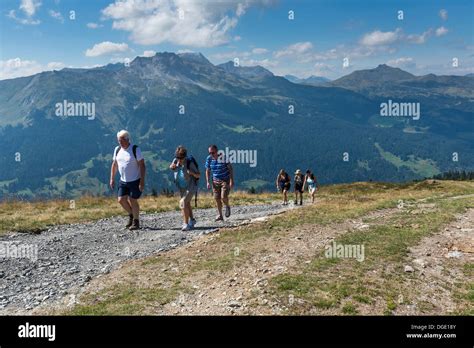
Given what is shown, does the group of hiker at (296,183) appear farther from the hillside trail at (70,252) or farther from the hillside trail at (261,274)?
the hillside trail at (261,274)

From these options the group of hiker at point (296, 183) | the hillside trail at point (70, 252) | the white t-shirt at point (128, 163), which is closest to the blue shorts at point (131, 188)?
the white t-shirt at point (128, 163)

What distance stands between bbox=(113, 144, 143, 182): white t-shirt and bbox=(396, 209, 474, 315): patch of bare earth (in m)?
9.52

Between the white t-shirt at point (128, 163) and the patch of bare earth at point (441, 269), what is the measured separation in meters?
9.52

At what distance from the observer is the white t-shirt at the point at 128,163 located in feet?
47.2

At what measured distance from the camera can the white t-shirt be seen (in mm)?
14391

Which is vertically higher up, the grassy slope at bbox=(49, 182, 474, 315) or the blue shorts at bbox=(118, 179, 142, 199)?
the blue shorts at bbox=(118, 179, 142, 199)

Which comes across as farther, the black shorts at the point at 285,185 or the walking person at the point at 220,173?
the black shorts at the point at 285,185

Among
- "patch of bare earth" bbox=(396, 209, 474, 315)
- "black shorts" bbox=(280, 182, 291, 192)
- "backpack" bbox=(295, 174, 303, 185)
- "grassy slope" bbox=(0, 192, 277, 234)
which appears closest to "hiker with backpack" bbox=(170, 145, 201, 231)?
"grassy slope" bbox=(0, 192, 277, 234)

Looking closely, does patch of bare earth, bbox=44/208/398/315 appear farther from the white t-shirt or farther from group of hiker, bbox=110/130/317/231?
the white t-shirt

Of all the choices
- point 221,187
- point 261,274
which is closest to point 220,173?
point 221,187

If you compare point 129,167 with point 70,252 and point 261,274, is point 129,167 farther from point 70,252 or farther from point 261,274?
point 261,274
